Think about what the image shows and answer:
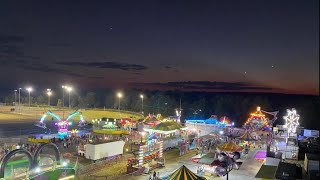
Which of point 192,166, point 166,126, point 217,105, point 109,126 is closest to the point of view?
point 192,166

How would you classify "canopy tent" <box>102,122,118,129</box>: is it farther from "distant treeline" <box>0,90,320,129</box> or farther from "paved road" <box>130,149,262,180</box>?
"distant treeline" <box>0,90,320,129</box>

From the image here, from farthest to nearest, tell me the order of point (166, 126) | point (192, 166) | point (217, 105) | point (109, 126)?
point (217, 105) → point (109, 126) → point (166, 126) → point (192, 166)

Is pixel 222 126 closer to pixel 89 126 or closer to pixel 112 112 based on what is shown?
pixel 89 126

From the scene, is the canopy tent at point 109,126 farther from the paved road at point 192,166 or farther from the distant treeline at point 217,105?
the distant treeline at point 217,105

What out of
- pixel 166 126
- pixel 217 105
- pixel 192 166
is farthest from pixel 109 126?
pixel 217 105

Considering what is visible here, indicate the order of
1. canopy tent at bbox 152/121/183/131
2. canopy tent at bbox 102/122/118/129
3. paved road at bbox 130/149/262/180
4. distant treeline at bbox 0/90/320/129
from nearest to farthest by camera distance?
1. paved road at bbox 130/149/262/180
2. canopy tent at bbox 152/121/183/131
3. canopy tent at bbox 102/122/118/129
4. distant treeline at bbox 0/90/320/129

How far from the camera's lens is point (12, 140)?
31.2m

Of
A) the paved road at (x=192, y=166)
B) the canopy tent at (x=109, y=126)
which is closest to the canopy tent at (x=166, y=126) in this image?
the paved road at (x=192, y=166)

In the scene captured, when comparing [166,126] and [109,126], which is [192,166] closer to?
[166,126]

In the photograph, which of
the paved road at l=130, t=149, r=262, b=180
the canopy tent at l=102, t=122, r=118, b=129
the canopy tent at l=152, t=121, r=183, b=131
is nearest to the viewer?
the paved road at l=130, t=149, r=262, b=180

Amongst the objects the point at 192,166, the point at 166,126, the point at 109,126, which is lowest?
the point at 192,166

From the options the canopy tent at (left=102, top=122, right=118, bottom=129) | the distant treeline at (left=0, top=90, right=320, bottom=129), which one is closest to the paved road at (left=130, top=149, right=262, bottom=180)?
the canopy tent at (left=102, top=122, right=118, bottom=129)

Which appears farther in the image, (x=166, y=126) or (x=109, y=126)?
(x=109, y=126)

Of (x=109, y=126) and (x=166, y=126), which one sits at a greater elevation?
(x=166, y=126)
